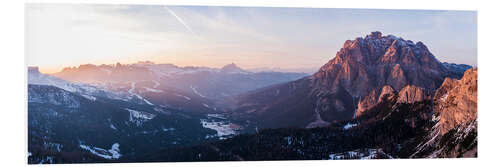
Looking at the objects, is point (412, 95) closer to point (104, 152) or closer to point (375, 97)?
point (375, 97)

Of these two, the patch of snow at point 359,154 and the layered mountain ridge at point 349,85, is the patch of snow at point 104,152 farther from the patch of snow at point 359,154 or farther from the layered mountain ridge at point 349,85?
the patch of snow at point 359,154

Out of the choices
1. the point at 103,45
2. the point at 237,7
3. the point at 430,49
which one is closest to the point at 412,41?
the point at 430,49

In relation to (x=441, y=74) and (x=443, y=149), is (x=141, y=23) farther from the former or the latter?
(x=441, y=74)

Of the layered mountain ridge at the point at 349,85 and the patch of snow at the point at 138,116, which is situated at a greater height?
the layered mountain ridge at the point at 349,85

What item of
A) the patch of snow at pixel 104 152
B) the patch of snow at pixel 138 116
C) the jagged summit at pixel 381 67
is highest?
the jagged summit at pixel 381 67

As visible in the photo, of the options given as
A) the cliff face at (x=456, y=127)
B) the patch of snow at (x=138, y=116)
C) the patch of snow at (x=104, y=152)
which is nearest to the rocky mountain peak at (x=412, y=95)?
the cliff face at (x=456, y=127)

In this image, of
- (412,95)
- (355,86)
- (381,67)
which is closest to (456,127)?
(412,95)
